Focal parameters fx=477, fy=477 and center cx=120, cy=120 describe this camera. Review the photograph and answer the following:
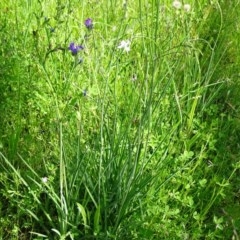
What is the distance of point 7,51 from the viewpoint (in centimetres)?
224

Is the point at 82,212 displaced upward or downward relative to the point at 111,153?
downward

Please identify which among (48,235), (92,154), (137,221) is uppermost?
(92,154)

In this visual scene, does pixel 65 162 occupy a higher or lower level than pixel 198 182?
higher

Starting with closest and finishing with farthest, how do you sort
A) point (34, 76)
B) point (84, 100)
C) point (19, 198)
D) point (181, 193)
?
point (181, 193) < point (19, 198) < point (84, 100) < point (34, 76)

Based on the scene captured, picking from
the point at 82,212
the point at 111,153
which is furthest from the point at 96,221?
the point at 111,153

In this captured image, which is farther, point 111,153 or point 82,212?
point 111,153

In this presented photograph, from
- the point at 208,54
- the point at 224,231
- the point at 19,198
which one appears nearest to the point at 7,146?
the point at 19,198

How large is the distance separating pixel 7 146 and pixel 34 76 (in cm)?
36

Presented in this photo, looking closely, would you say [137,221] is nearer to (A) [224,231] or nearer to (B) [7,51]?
(A) [224,231]

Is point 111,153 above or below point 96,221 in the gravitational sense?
above

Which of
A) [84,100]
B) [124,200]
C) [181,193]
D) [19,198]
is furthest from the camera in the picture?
[84,100]

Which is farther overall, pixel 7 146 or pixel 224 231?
pixel 7 146

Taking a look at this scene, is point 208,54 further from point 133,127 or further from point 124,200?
point 124,200

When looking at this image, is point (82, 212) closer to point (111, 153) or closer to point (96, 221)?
point (96, 221)
